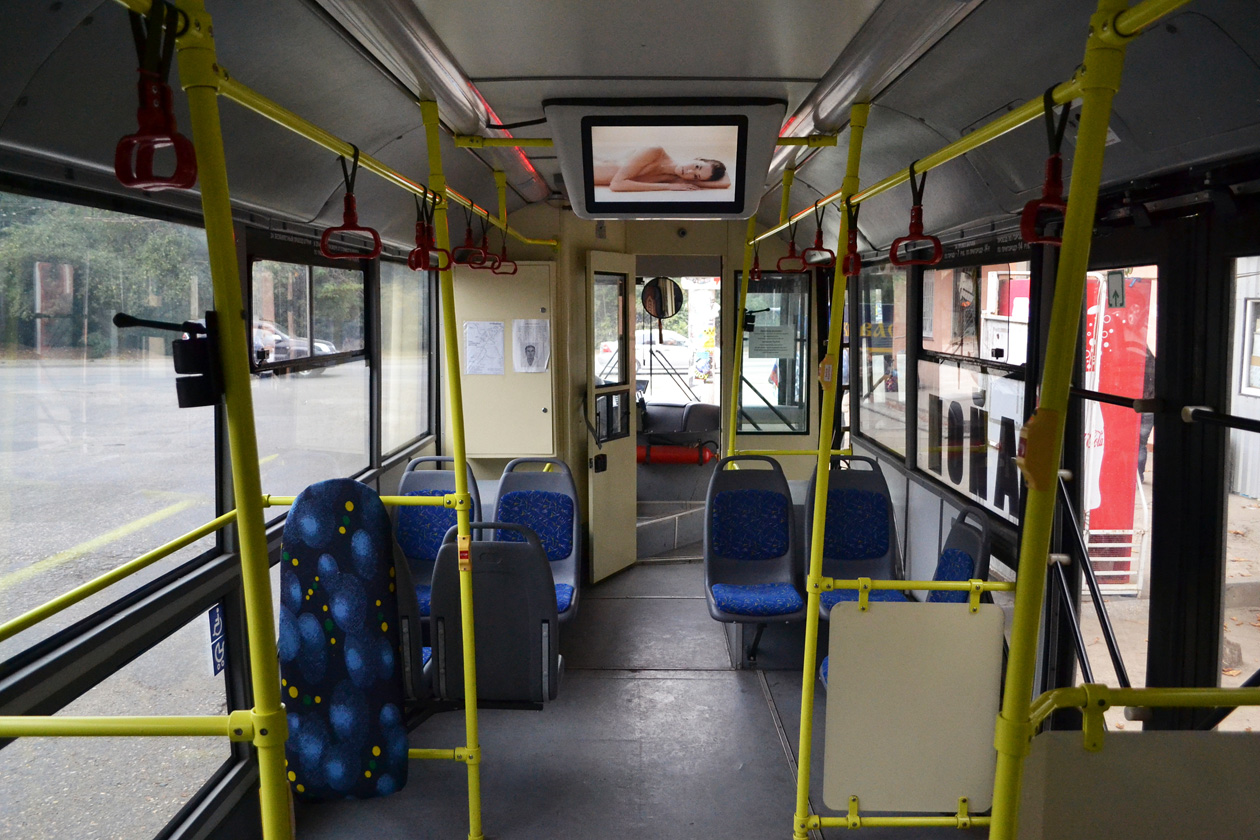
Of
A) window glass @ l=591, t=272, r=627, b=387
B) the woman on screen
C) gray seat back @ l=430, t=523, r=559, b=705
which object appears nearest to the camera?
the woman on screen

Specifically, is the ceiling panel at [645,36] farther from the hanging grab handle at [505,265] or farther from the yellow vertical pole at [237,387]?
the hanging grab handle at [505,265]

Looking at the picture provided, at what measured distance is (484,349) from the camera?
6.70 meters

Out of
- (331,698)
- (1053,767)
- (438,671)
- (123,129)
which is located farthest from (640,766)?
(123,129)

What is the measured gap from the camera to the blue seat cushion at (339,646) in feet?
9.84

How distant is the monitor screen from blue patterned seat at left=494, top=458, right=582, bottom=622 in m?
2.11

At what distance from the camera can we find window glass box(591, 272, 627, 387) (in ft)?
22.9

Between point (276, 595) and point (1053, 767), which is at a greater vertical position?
point (1053, 767)

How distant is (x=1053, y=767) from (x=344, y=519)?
2.24 metres

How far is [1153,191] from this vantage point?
2.86m

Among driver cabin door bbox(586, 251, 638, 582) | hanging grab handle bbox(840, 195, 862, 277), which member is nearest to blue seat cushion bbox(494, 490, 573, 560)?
driver cabin door bbox(586, 251, 638, 582)

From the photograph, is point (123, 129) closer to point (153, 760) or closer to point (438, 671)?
point (153, 760)

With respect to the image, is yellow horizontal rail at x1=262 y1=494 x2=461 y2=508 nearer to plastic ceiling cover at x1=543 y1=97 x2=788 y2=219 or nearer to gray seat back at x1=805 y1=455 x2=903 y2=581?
plastic ceiling cover at x1=543 y1=97 x2=788 y2=219

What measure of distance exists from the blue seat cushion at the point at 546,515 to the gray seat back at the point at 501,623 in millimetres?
1488

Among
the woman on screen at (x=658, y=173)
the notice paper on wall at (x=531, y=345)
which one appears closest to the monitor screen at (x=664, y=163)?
the woman on screen at (x=658, y=173)
